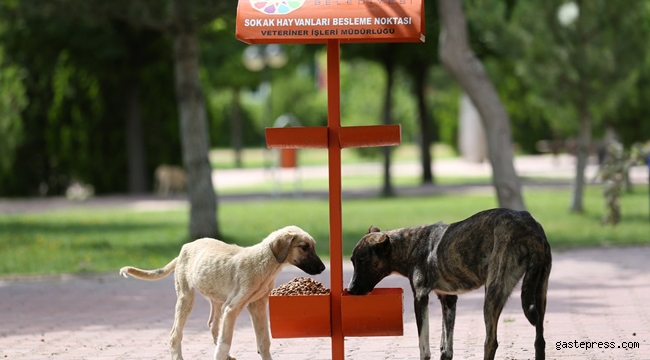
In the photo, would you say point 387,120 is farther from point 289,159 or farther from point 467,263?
point 467,263

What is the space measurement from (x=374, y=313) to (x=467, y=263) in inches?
26.6

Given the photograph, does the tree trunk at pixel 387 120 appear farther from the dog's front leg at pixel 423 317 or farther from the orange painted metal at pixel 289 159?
the dog's front leg at pixel 423 317

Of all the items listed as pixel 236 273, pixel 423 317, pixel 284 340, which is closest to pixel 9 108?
pixel 284 340

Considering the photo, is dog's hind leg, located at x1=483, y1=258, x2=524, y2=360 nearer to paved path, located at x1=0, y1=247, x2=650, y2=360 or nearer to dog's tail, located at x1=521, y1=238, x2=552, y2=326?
dog's tail, located at x1=521, y1=238, x2=552, y2=326

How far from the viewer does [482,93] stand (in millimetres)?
16516

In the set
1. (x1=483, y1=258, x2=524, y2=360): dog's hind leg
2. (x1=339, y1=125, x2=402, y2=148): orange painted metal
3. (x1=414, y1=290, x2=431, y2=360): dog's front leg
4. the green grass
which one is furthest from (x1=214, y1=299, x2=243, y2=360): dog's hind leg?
the green grass

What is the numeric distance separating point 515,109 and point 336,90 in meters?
38.4

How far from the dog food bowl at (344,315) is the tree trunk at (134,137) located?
22.9m

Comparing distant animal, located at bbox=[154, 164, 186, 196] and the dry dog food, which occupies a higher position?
the dry dog food

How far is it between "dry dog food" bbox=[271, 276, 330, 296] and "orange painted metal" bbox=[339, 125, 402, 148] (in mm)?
947

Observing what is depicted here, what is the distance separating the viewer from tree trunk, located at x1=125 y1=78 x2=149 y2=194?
2917cm

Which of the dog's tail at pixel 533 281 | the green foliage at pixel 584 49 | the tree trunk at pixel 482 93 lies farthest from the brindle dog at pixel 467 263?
the green foliage at pixel 584 49

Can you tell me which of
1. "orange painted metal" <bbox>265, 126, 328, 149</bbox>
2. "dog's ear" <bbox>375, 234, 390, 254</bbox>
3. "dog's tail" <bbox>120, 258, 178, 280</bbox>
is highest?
"orange painted metal" <bbox>265, 126, 328, 149</bbox>

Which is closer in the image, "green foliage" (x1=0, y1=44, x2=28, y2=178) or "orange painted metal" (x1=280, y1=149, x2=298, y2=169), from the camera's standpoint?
"green foliage" (x1=0, y1=44, x2=28, y2=178)
